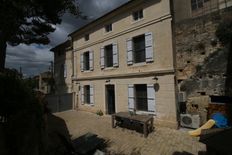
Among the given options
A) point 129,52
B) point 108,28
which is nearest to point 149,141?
point 129,52

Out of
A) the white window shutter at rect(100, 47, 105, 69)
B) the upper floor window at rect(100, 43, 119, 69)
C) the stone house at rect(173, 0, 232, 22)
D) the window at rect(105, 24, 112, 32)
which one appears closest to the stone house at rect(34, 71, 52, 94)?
the white window shutter at rect(100, 47, 105, 69)

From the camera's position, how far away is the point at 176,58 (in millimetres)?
9703

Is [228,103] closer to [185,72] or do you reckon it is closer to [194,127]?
[194,127]

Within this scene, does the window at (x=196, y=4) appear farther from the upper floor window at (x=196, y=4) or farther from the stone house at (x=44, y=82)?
the stone house at (x=44, y=82)

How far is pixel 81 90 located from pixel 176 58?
901 cm

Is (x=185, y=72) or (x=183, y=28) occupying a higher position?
(x=183, y=28)

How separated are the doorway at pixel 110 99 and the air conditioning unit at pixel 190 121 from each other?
A: 17.8 ft

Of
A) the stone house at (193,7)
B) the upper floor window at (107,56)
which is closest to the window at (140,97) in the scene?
the upper floor window at (107,56)

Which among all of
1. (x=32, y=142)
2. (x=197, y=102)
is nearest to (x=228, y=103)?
(x=197, y=102)

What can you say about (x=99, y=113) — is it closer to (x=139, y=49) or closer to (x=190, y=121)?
(x=139, y=49)

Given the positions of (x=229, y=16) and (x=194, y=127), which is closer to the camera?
(x=194, y=127)

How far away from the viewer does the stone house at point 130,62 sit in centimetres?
910

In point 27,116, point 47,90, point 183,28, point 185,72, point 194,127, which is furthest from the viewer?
point 47,90

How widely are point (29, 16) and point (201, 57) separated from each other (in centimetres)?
841
